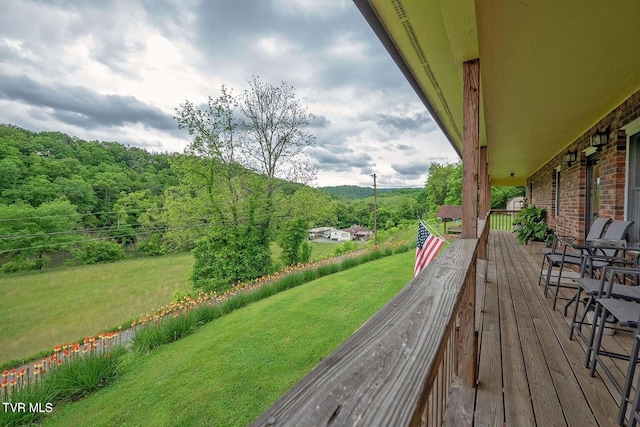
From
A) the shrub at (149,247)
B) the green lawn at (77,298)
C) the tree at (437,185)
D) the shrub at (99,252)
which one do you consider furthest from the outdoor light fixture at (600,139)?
the tree at (437,185)

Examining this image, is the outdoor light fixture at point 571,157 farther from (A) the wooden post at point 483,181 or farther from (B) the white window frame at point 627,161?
(B) the white window frame at point 627,161

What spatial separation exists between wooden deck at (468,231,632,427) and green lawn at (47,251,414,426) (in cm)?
280

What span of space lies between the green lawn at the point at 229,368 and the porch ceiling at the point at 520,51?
423 centimetres

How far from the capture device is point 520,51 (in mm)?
2234

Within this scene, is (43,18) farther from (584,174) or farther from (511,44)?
(584,174)

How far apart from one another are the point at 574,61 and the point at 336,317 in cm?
563

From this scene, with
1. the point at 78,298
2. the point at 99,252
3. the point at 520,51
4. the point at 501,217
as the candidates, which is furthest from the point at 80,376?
the point at 99,252

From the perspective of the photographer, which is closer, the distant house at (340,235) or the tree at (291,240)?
the tree at (291,240)

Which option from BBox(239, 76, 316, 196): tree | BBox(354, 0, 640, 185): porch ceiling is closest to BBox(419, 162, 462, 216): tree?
BBox(239, 76, 316, 196): tree

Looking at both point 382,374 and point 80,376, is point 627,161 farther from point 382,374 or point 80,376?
point 80,376

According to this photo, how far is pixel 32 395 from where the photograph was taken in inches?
168

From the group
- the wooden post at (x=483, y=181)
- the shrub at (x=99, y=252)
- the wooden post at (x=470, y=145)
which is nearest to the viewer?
the wooden post at (x=470, y=145)

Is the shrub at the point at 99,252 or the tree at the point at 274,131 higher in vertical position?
the tree at the point at 274,131

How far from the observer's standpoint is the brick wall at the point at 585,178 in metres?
3.31
